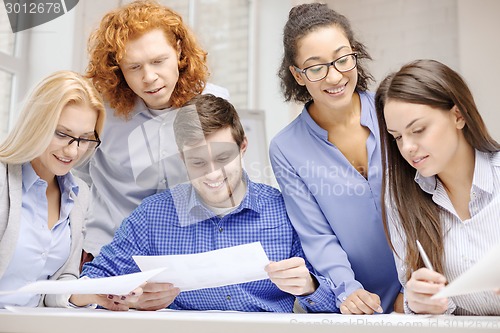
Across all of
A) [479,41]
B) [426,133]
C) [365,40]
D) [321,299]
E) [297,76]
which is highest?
[479,41]

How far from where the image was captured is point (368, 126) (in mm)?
1276

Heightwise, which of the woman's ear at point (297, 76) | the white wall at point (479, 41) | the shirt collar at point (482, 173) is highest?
the white wall at point (479, 41)

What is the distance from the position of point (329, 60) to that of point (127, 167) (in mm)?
585

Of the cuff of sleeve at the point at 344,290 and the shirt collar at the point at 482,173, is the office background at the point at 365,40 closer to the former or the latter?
the cuff of sleeve at the point at 344,290

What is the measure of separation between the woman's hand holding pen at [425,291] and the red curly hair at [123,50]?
2.51 feet

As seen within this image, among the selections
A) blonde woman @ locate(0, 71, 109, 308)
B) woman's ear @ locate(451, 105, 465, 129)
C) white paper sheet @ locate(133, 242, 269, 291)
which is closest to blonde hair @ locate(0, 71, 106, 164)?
blonde woman @ locate(0, 71, 109, 308)

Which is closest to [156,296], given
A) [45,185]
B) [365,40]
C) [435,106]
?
[45,185]

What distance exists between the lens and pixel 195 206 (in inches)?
51.5

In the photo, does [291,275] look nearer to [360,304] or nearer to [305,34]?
[360,304]

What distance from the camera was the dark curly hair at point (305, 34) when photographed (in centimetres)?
126

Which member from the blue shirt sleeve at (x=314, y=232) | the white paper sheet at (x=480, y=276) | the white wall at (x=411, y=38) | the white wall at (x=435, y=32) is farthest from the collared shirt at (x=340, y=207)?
the white wall at (x=435, y=32)

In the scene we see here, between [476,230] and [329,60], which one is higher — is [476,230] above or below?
below

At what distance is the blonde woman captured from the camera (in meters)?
1.07

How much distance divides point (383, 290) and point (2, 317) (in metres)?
0.82
